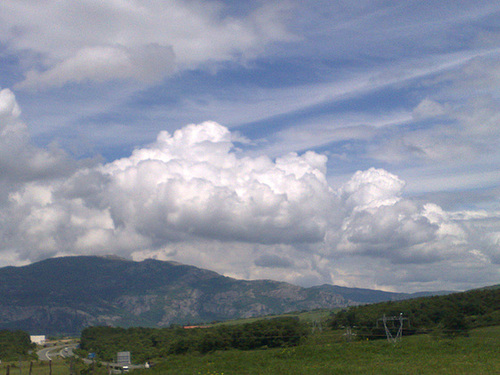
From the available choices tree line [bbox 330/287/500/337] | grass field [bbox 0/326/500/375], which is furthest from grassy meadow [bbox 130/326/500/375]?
tree line [bbox 330/287/500/337]

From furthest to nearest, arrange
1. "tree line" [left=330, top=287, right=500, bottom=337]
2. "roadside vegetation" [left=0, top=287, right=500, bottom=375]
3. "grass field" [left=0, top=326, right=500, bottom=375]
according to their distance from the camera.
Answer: "tree line" [left=330, top=287, right=500, bottom=337] → "roadside vegetation" [left=0, top=287, right=500, bottom=375] → "grass field" [left=0, top=326, right=500, bottom=375]

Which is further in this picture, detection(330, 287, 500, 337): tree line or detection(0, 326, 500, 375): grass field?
detection(330, 287, 500, 337): tree line

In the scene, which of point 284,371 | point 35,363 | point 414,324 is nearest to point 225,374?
point 284,371

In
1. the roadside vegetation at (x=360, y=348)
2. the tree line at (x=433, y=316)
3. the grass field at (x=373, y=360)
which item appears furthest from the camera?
the tree line at (x=433, y=316)

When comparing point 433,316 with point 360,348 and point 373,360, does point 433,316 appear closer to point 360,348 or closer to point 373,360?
point 360,348

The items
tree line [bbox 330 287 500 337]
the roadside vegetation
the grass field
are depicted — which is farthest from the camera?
tree line [bbox 330 287 500 337]

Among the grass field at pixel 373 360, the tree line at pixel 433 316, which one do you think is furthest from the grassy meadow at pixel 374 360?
the tree line at pixel 433 316

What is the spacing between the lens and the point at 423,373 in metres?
58.4

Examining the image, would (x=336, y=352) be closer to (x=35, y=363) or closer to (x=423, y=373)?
(x=423, y=373)

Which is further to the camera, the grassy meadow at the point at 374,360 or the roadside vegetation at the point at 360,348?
the roadside vegetation at the point at 360,348

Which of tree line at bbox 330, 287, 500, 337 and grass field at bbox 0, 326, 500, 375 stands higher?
tree line at bbox 330, 287, 500, 337

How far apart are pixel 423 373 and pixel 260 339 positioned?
88.0 metres

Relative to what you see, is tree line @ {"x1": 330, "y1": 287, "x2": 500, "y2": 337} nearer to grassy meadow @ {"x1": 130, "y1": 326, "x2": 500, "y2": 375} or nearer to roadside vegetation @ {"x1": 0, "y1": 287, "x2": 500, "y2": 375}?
roadside vegetation @ {"x1": 0, "y1": 287, "x2": 500, "y2": 375}

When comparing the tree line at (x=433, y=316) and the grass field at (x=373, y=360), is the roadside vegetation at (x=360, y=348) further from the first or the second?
the tree line at (x=433, y=316)
